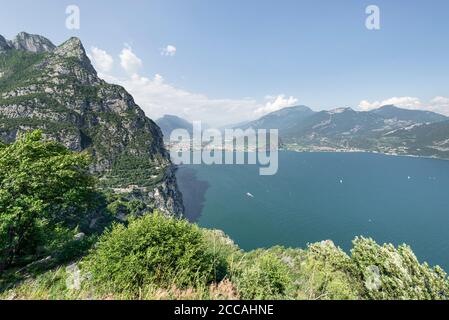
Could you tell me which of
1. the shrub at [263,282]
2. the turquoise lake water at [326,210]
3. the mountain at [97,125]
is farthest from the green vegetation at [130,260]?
the mountain at [97,125]

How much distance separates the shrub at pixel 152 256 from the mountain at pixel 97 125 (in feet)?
386

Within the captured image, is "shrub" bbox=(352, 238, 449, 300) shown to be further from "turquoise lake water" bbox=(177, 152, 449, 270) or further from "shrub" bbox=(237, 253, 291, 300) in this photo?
"turquoise lake water" bbox=(177, 152, 449, 270)

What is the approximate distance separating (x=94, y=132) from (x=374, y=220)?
173 meters

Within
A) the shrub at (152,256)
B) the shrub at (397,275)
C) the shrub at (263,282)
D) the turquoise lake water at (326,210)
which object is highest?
the shrub at (152,256)

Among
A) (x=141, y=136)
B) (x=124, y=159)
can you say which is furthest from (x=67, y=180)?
(x=141, y=136)

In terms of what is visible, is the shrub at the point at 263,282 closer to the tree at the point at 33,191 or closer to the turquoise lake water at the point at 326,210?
the tree at the point at 33,191

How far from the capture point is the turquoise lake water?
309 feet

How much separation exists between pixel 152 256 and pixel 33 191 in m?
9.89

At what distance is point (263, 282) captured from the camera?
323 inches

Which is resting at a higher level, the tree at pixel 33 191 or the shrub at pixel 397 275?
the tree at pixel 33 191

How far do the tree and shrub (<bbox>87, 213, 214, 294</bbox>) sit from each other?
587 cm

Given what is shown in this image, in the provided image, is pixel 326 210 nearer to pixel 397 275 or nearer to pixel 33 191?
pixel 397 275

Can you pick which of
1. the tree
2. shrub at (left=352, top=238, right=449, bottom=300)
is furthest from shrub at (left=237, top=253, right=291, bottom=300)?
shrub at (left=352, top=238, right=449, bottom=300)

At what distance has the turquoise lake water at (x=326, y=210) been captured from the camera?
9419 cm
